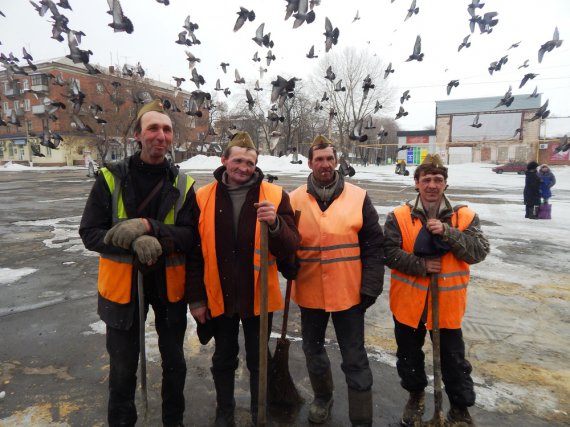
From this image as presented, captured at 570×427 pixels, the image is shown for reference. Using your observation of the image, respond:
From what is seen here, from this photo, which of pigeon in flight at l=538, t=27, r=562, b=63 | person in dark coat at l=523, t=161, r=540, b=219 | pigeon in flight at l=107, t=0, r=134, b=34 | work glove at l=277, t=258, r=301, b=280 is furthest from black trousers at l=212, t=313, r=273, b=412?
person in dark coat at l=523, t=161, r=540, b=219

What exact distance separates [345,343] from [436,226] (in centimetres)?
96

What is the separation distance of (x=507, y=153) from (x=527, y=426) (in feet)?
151

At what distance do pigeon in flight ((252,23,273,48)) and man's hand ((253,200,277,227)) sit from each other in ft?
22.5

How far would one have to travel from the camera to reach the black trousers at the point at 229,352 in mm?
2436

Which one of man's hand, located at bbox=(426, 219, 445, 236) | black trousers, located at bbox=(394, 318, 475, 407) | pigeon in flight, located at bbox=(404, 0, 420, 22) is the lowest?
black trousers, located at bbox=(394, 318, 475, 407)

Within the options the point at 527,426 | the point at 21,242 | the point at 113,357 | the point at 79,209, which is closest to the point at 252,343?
the point at 113,357

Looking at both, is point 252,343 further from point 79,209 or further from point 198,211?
point 79,209

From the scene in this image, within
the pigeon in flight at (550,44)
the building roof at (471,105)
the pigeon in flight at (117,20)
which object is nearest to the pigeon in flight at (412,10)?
the pigeon in flight at (550,44)

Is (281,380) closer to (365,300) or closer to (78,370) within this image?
(365,300)

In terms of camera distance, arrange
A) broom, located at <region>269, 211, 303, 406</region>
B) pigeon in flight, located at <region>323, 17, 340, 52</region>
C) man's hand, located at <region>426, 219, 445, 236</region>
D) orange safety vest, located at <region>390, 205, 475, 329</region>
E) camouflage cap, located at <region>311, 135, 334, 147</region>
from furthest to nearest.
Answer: pigeon in flight, located at <region>323, 17, 340, 52</region> → broom, located at <region>269, 211, 303, 406</region> → camouflage cap, located at <region>311, 135, 334, 147</region> → orange safety vest, located at <region>390, 205, 475, 329</region> → man's hand, located at <region>426, 219, 445, 236</region>

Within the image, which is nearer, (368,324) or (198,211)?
(198,211)

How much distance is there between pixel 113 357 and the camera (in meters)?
2.23

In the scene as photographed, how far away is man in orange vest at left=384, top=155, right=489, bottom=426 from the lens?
2.36 m

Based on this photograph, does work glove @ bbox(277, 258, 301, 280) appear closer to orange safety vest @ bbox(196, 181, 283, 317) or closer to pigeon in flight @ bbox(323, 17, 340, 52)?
orange safety vest @ bbox(196, 181, 283, 317)
